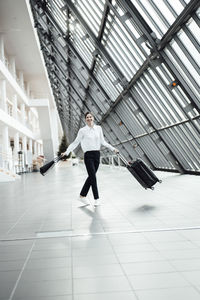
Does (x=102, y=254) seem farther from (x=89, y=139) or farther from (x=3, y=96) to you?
(x=3, y=96)

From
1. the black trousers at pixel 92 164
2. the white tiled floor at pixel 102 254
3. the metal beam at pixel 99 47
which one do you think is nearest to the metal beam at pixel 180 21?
the black trousers at pixel 92 164

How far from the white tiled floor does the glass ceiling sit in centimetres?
430

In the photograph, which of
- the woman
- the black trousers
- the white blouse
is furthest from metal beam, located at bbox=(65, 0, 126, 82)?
the black trousers

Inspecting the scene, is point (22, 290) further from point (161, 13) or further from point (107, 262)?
point (161, 13)

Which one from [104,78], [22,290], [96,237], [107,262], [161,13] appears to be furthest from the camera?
[104,78]

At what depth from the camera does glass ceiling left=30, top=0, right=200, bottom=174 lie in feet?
26.9

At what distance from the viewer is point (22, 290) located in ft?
7.91

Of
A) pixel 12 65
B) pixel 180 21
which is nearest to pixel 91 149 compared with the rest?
pixel 180 21

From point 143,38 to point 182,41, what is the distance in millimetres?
1371

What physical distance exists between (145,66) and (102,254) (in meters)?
8.60

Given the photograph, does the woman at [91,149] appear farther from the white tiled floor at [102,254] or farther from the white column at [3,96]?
the white column at [3,96]

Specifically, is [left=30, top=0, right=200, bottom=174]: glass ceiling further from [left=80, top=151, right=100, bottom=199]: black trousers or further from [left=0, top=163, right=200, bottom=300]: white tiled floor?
[left=0, top=163, right=200, bottom=300]: white tiled floor

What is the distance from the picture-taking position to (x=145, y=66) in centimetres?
1078

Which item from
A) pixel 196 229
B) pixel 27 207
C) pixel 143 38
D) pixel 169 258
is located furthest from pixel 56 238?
pixel 143 38
